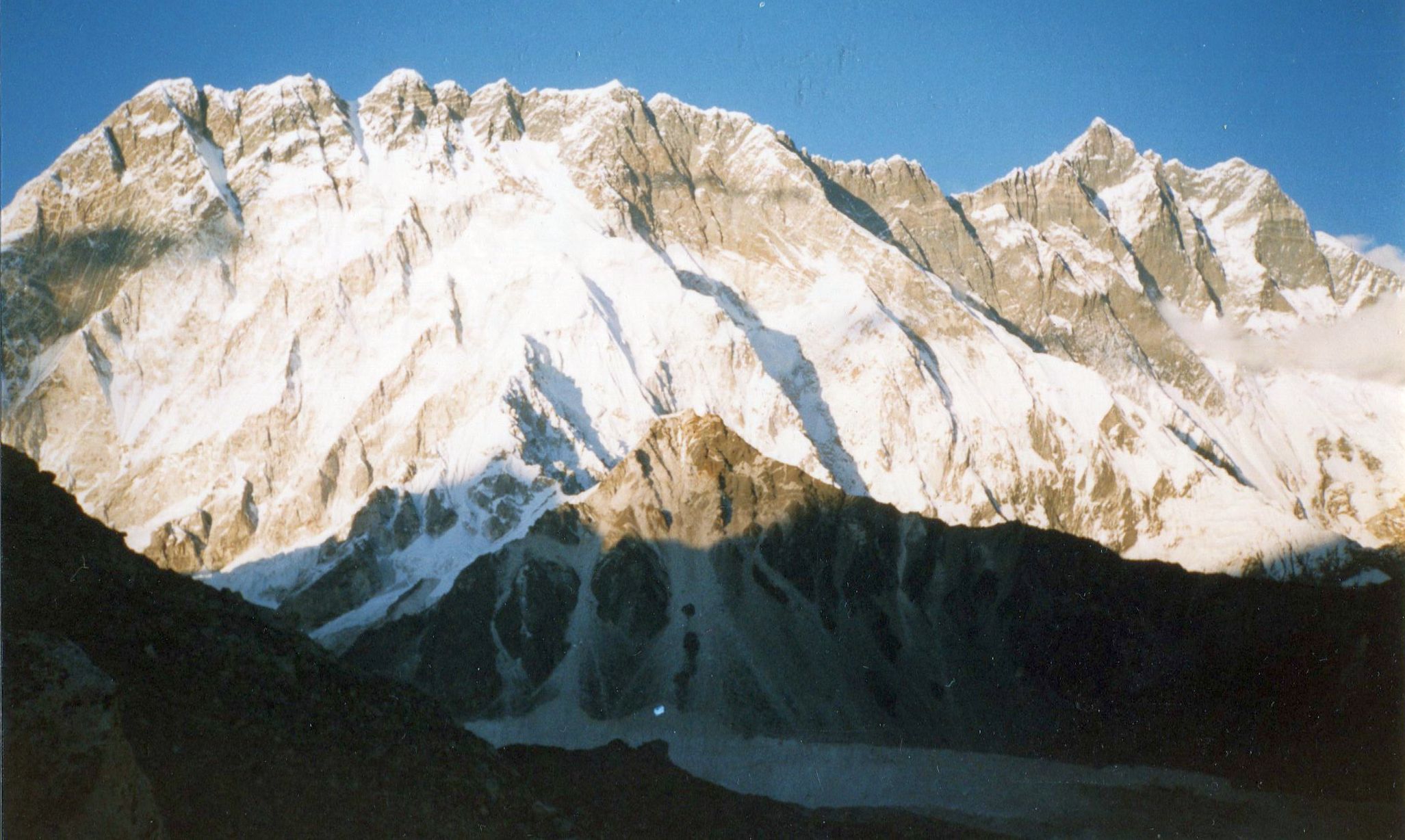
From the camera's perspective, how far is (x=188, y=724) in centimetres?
3838

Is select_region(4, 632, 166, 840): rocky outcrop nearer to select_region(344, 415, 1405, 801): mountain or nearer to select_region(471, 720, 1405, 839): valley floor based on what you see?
select_region(471, 720, 1405, 839): valley floor

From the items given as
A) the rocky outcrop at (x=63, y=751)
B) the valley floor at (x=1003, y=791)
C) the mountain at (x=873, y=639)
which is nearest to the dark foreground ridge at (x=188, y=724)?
the rocky outcrop at (x=63, y=751)

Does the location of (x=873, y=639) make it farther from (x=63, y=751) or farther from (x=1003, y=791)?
(x=63, y=751)

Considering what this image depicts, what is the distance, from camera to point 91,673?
1272 inches

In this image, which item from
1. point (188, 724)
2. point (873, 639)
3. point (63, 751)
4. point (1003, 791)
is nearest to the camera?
point (63, 751)

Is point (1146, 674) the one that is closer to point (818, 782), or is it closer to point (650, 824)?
point (818, 782)

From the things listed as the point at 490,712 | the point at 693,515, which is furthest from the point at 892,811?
the point at 693,515

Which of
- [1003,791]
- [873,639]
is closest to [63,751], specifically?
[1003,791]

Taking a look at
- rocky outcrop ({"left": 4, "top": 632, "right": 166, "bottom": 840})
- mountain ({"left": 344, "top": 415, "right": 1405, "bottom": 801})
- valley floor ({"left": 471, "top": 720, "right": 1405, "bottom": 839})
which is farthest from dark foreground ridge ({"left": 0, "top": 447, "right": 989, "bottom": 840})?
mountain ({"left": 344, "top": 415, "right": 1405, "bottom": 801})

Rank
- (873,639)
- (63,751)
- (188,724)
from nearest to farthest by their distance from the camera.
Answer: (63,751) < (188,724) < (873,639)

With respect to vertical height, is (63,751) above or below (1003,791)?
above

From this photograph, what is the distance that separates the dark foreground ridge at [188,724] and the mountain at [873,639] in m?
74.3

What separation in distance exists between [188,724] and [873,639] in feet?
325

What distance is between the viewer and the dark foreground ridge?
1236 inches
